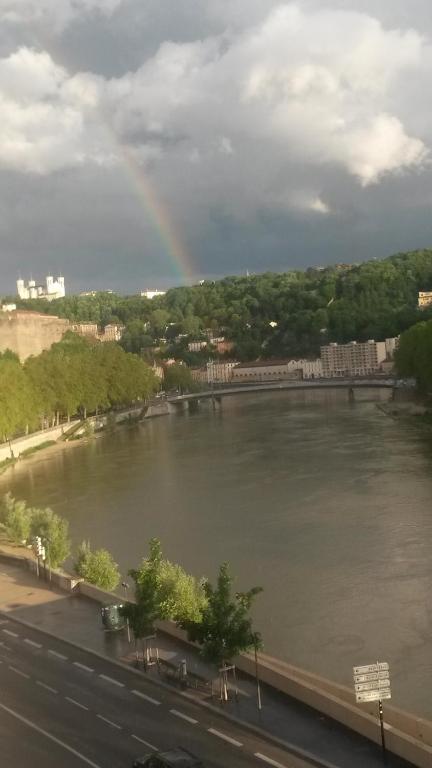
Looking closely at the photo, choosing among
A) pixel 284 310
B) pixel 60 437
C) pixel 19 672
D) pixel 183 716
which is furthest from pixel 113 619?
pixel 284 310

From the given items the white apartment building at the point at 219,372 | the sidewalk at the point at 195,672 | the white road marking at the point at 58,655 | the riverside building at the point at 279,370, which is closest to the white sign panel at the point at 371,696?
the sidewalk at the point at 195,672

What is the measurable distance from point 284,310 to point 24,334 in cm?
3590

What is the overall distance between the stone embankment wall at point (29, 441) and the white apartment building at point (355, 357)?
3683 cm

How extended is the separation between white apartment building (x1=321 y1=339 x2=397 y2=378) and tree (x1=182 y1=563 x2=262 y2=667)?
5854 cm

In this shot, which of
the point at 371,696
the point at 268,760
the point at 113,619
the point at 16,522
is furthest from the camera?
the point at 16,522

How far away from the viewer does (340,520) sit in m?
13.9

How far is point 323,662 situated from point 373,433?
18.9 meters

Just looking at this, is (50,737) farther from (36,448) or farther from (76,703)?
(36,448)

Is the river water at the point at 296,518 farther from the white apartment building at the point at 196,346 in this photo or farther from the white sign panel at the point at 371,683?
the white apartment building at the point at 196,346

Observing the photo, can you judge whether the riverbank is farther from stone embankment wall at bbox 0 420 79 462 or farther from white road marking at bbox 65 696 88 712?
white road marking at bbox 65 696 88 712

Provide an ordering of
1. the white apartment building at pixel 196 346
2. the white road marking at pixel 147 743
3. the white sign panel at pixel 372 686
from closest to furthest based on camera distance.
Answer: the white sign panel at pixel 372 686 < the white road marking at pixel 147 743 < the white apartment building at pixel 196 346

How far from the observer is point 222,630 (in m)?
6.30

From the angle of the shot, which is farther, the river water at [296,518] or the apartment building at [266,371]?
the apartment building at [266,371]

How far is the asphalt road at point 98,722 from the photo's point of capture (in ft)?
17.2
